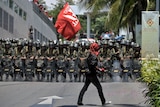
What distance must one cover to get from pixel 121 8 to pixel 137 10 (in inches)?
103

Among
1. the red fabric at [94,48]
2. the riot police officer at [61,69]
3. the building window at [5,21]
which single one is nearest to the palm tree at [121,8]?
the riot police officer at [61,69]

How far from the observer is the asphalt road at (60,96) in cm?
1389

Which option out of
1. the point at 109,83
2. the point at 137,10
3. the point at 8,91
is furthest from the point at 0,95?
the point at 137,10

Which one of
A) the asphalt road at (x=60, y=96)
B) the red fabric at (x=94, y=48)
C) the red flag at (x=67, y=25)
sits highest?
the red flag at (x=67, y=25)

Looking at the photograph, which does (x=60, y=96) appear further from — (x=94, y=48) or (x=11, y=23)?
(x=11, y=23)

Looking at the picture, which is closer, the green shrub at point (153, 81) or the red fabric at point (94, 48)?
the green shrub at point (153, 81)

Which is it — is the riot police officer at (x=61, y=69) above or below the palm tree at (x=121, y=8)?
below

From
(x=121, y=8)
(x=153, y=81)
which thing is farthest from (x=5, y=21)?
(x=153, y=81)

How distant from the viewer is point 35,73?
23.3 m

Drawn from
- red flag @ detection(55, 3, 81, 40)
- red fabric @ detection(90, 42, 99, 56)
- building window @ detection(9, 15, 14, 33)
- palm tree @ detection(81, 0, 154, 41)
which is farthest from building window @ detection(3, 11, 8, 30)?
red fabric @ detection(90, 42, 99, 56)

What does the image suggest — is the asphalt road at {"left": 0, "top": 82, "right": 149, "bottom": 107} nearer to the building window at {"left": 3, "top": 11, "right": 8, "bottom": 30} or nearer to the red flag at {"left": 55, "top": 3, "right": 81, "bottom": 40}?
the red flag at {"left": 55, "top": 3, "right": 81, "bottom": 40}

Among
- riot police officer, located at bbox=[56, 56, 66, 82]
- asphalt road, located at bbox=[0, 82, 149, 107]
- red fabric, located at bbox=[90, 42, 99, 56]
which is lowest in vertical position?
asphalt road, located at bbox=[0, 82, 149, 107]

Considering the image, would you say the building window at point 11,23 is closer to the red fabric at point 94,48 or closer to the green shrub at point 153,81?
the red fabric at point 94,48

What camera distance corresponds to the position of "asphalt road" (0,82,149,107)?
1389 cm
